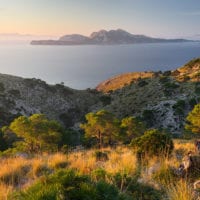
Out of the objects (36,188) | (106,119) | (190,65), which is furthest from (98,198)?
(190,65)

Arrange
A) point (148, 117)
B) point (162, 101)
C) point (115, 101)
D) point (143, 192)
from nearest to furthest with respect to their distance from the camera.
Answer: point (143, 192)
point (148, 117)
point (162, 101)
point (115, 101)

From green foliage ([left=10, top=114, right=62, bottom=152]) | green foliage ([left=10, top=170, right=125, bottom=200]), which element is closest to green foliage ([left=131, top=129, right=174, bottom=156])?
Answer: green foliage ([left=10, top=170, right=125, bottom=200])

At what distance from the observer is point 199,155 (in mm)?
8117

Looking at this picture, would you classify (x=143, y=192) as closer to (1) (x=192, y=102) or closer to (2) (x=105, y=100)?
(1) (x=192, y=102)

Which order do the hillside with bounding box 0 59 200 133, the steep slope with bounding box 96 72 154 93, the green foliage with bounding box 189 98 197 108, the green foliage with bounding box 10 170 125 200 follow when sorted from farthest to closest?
the steep slope with bounding box 96 72 154 93, the green foliage with bounding box 189 98 197 108, the hillside with bounding box 0 59 200 133, the green foliage with bounding box 10 170 125 200

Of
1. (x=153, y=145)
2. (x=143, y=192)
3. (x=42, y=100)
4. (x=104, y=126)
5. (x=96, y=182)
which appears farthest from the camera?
(x=42, y=100)

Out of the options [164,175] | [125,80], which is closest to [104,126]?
[164,175]

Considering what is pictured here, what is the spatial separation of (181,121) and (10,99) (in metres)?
30.9

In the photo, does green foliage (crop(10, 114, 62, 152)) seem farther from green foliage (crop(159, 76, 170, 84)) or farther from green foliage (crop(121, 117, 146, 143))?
Result: green foliage (crop(159, 76, 170, 84))

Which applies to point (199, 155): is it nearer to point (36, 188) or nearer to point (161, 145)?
point (161, 145)

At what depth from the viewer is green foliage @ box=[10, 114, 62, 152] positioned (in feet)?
72.1

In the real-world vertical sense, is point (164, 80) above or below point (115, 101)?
above

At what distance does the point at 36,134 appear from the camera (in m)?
22.0

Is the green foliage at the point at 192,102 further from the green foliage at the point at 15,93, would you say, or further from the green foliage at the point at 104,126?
the green foliage at the point at 15,93
